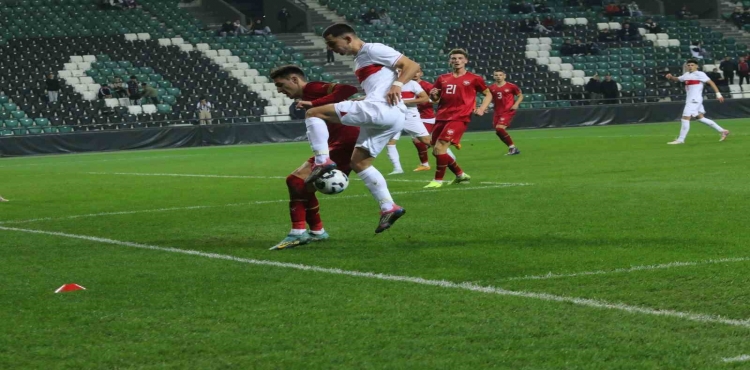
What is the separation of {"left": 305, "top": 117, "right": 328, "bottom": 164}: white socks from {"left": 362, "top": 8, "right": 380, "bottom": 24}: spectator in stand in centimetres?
3828

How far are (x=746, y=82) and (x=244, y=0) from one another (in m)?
22.7

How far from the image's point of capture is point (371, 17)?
4712 cm

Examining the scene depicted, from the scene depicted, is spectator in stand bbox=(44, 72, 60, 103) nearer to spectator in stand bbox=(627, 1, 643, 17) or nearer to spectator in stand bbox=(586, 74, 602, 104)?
spectator in stand bbox=(586, 74, 602, 104)

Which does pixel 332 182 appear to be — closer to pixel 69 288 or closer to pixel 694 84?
pixel 69 288

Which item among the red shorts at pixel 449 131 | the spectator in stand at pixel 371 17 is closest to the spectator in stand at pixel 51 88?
the spectator in stand at pixel 371 17

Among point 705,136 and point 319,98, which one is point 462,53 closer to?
point 319,98

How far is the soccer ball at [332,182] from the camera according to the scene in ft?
29.3

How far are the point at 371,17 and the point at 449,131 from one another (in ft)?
103

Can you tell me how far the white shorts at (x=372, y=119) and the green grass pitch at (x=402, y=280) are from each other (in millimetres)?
844

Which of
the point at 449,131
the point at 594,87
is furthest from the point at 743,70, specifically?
the point at 449,131

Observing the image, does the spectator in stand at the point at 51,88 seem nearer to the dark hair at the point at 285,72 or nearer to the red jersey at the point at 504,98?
the red jersey at the point at 504,98

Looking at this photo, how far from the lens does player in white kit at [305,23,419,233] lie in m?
8.98

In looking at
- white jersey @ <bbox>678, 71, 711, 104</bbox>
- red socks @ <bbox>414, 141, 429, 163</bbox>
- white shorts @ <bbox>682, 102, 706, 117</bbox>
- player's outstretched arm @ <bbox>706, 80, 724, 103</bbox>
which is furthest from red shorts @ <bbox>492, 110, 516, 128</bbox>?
red socks @ <bbox>414, 141, 429, 163</bbox>

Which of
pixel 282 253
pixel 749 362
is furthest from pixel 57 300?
pixel 749 362
